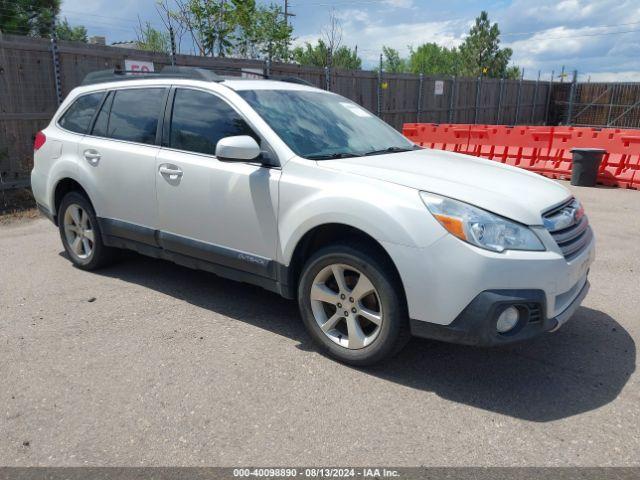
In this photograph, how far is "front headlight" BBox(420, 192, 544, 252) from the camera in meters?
2.96

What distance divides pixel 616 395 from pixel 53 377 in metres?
3.44

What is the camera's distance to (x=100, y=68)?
980 cm

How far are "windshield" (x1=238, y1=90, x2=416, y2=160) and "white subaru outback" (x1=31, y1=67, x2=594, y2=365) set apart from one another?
0.02 m

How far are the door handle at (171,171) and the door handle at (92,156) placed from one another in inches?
35.1

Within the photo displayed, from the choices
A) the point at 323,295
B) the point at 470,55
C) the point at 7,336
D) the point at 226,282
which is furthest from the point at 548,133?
the point at 470,55

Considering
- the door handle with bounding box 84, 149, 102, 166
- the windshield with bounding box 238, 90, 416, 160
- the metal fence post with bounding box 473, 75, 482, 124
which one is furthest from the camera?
the metal fence post with bounding box 473, 75, 482, 124

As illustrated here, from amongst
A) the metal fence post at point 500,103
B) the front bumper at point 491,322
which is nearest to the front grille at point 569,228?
the front bumper at point 491,322

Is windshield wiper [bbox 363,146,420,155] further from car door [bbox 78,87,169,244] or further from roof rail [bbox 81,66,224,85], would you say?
car door [bbox 78,87,169,244]

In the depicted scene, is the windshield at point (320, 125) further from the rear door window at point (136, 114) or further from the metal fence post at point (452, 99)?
the metal fence post at point (452, 99)

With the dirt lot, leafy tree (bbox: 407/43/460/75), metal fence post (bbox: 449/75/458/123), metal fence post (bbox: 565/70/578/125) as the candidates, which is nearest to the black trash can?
the dirt lot

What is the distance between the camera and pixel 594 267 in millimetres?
5594

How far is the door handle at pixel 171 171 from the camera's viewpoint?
420 cm

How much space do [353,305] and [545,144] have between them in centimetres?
1074

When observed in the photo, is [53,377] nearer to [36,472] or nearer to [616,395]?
[36,472]
